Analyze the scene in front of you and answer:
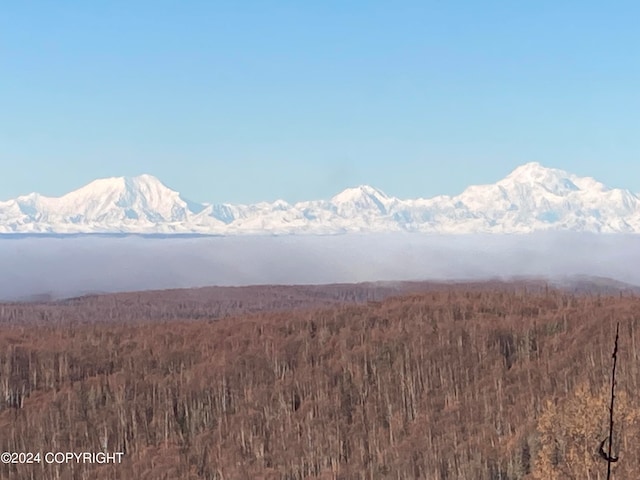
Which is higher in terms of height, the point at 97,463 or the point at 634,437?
the point at 634,437

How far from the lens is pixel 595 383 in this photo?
199 meters

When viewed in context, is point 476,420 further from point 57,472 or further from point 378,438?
point 57,472

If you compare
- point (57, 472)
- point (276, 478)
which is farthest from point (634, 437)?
point (57, 472)

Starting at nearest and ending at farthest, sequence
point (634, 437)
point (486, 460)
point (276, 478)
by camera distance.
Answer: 1. point (634, 437)
2. point (486, 460)
3. point (276, 478)

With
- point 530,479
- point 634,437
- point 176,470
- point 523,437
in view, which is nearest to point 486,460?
point 523,437

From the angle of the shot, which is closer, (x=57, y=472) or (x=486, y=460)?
(x=486, y=460)

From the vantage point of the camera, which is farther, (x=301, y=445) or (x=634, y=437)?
(x=301, y=445)

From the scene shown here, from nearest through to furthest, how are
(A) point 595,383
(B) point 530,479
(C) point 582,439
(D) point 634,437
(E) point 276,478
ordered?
(C) point 582,439 → (D) point 634,437 → (B) point 530,479 → (E) point 276,478 → (A) point 595,383

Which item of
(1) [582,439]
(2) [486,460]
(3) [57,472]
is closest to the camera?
(1) [582,439]

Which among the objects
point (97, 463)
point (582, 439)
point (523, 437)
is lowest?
point (97, 463)

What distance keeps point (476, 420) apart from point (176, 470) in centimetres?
6772

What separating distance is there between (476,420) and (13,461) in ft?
347

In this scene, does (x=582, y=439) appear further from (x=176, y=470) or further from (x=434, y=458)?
(x=176, y=470)

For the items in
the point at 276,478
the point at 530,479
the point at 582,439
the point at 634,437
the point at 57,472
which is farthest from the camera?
the point at 57,472
